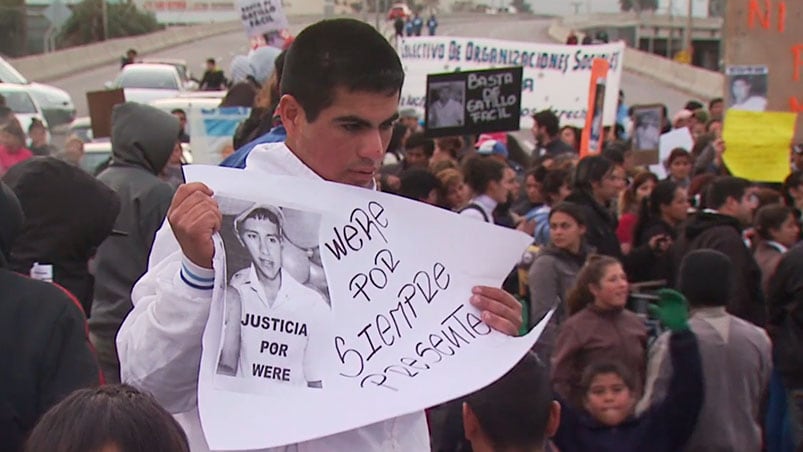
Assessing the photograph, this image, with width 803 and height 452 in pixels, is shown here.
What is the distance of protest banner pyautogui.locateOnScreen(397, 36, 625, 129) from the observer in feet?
49.4

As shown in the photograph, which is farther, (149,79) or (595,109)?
(149,79)

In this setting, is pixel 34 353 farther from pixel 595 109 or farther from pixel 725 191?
pixel 595 109

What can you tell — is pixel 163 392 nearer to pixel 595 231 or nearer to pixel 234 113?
pixel 595 231

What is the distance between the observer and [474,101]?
11273 mm

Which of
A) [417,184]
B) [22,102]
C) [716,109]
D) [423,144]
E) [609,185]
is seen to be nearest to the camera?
[417,184]

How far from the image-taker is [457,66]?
54.5ft

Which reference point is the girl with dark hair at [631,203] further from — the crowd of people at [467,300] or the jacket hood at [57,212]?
the jacket hood at [57,212]

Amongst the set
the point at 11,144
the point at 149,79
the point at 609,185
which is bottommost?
the point at 149,79

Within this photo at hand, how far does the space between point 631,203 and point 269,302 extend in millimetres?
8063

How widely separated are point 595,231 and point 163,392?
18.9 feet

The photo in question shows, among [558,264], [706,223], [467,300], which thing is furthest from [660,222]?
[467,300]

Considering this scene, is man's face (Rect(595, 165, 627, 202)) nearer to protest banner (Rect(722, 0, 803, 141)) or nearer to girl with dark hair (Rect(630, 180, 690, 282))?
girl with dark hair (Rect(630, 180, 690, 282))

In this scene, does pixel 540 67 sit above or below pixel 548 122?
above

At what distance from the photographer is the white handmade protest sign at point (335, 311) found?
7.45 feet
